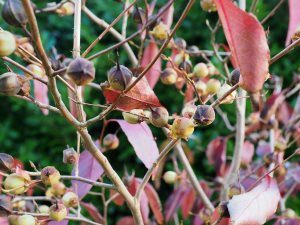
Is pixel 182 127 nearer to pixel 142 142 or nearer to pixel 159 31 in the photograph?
pixel 142 142

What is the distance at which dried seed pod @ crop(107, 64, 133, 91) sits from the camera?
1.90 feet

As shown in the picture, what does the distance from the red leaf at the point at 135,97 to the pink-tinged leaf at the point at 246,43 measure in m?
0.16

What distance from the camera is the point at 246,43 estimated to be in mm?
474

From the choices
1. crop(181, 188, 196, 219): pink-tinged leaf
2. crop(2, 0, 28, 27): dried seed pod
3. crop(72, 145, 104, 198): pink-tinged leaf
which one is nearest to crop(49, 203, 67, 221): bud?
crop(72, 145, 104, 198): pink-tinged leaf

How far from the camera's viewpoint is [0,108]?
230 centimetres

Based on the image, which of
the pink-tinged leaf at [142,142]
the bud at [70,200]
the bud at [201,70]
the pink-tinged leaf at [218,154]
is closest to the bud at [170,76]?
the bud at [201,70]

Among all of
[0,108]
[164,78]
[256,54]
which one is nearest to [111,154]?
[0,108]

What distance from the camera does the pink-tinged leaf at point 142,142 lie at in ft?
2.49

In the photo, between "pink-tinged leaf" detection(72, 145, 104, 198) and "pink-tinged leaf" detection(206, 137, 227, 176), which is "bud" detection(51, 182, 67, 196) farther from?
"pink-tinged leaf" detection(206, 137, 227, 176)

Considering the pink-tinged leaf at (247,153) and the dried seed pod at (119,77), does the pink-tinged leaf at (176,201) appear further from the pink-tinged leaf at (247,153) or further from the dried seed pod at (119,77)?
the dried seed pod at (119,77)

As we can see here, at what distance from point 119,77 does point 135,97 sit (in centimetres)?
4

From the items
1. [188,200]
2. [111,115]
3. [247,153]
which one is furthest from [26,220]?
[111,115]

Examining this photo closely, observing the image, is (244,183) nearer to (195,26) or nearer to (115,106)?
(115,106)

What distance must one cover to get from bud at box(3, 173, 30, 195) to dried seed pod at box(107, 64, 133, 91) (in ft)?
0.58
